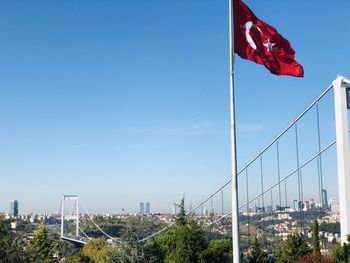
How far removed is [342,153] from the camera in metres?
12.4

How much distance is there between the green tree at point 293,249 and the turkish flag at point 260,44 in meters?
30.9

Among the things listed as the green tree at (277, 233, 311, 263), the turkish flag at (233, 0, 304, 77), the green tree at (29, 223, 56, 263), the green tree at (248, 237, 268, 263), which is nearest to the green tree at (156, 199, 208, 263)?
the green tree at (248, 237, 268, 263)

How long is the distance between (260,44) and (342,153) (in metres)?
3.30

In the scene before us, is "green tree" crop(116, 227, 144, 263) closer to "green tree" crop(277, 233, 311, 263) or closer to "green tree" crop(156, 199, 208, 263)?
"green tree" crop(156, 199, 208, 263)

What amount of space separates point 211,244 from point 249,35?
41.0 m

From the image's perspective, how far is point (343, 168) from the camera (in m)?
12.3

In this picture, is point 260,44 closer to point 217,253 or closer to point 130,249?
point 130,249

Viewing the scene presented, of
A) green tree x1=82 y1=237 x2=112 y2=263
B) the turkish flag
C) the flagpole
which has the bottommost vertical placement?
green tree x1=82 y1=237 x2=112 y2=263

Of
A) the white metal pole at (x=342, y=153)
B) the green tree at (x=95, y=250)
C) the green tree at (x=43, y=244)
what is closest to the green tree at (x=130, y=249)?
the green tree at (x=43, y=244)

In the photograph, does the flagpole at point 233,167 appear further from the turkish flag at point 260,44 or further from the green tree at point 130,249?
the green tree at point 130,249

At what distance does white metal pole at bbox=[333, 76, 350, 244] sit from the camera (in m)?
12.3

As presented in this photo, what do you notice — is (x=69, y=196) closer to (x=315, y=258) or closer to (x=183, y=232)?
(x=183, y=232)

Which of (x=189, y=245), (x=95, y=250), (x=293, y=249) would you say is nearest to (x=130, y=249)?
(x=189, y=245)

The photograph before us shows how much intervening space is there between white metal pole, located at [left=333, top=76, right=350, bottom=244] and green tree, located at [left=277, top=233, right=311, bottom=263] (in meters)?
29.3
